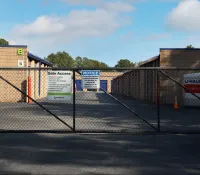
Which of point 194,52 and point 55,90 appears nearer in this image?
point 55,90

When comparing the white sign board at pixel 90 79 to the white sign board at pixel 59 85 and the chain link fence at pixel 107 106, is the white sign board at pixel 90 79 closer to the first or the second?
the chain link fence at pixel 107 106

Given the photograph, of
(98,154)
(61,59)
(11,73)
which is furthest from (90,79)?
(61,59)

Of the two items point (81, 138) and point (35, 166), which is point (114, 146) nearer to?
point (81, 138)

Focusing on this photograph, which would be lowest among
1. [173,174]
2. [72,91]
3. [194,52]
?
[173,174]

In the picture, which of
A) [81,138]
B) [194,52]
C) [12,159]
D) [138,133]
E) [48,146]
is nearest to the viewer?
[12,159]

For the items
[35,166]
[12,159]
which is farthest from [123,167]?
[12,159]

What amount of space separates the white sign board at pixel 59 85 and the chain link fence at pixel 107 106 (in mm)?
153

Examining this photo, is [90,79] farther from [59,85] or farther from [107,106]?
[107,106]

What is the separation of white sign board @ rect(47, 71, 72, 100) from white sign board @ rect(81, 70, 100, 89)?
407mm

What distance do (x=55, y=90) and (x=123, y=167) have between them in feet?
12.9

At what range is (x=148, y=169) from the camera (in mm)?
6340

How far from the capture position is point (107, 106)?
2014cm

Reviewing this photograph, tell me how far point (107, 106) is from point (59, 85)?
10.6m

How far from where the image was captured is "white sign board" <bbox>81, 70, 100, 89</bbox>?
31.8 ft
